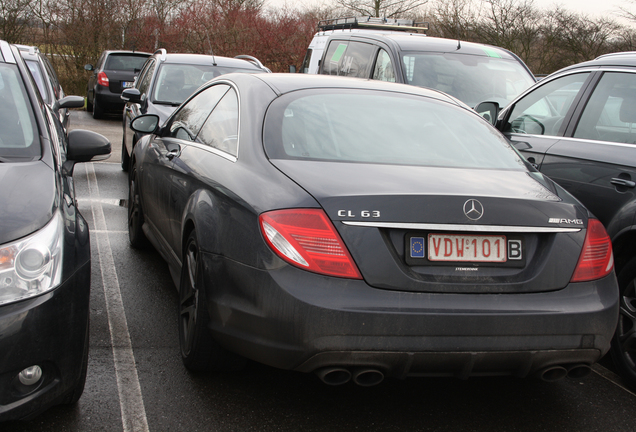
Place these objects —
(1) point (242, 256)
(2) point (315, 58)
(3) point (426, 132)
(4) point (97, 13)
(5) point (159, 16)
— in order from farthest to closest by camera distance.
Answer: (5) point (159, 16) → (4) point (97, 13) → (2) point (315, 58) → (3) point (426, 132) → (1) point (242, 256)

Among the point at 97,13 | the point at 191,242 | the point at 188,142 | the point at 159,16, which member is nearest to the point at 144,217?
→ the point at 188,142

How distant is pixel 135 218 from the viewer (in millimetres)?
5781

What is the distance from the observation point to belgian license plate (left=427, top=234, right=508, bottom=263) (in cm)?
278

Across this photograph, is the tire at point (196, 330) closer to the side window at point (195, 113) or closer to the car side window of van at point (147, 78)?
the side window at point (195, 113)

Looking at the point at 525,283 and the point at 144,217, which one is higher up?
the point at 525,283

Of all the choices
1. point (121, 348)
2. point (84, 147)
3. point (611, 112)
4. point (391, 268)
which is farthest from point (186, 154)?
point (611, 112)

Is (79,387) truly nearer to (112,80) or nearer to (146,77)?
(146,77)

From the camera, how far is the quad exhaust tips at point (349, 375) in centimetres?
274

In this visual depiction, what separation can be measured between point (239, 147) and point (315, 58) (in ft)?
26.1

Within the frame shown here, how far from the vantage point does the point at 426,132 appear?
3652 millimetres

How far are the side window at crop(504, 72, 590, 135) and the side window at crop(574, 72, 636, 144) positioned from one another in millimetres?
207

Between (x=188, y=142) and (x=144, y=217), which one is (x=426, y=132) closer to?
(x=188, y=142)

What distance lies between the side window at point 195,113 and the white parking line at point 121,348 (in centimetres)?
116

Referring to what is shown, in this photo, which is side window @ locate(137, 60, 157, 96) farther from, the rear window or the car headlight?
the rear window
